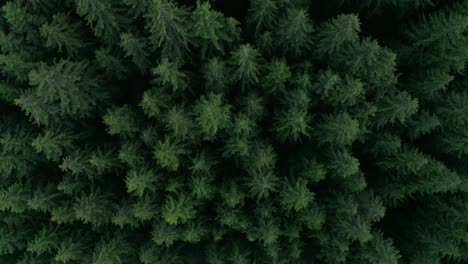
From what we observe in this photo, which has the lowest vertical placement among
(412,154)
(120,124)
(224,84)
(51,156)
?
(51,156)

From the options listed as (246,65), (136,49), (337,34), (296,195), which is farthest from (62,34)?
(296,195)

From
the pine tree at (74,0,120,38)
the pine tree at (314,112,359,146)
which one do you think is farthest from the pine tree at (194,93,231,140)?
the pine tree at (74,0,120,38)

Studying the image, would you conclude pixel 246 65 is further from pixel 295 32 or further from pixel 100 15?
pixel 100 15

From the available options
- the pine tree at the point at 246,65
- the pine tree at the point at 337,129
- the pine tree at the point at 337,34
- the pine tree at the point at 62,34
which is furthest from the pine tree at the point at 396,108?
the pine tree at the point at 62,34

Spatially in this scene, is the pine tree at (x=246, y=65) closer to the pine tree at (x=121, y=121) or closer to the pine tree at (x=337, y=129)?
the pine tree at (x=337, y=129)

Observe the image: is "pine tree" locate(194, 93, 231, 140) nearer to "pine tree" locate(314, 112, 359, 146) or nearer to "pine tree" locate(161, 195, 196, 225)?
"pine tree" locate(161, 195, 196, 225)

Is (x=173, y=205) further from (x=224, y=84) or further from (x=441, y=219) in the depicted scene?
(x=441, y=219)

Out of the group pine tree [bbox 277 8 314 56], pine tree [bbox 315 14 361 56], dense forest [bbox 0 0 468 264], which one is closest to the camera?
pine tree [bbox 315 14 361 56]

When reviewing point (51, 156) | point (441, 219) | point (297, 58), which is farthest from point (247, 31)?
point (441, 219)
